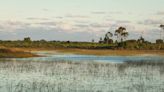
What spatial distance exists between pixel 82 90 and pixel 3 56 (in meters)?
44.0

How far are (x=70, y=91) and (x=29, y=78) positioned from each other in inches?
313

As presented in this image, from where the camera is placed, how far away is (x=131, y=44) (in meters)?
126

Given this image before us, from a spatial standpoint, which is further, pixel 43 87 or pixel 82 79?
pixel 82 79

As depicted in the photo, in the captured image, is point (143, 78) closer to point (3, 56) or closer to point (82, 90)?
point (82, 90)

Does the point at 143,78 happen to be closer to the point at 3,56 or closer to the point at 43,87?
Result: the point at 43,87

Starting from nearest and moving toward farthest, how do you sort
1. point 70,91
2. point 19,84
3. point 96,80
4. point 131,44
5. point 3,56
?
1. point 70,91
2. point 19,84
3. point 96,80
4. point 3,56
5. point 131,44

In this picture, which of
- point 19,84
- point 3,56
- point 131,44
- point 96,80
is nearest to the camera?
point 19,84

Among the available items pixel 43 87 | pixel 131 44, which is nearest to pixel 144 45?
pixel 131 44

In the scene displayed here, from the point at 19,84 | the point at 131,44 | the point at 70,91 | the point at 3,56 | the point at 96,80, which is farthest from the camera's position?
the point at 131,44

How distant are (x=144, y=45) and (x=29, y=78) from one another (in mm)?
99265

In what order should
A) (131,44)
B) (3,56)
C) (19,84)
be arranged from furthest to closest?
(131,44)
(3,56)
(19,84)

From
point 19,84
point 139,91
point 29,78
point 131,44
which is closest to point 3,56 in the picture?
point 29,78

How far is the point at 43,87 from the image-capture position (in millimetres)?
26562

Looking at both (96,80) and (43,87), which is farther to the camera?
(96,80)
